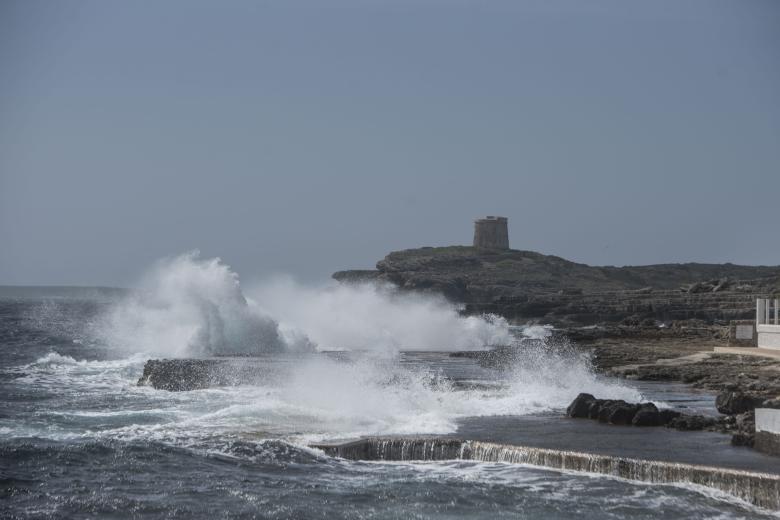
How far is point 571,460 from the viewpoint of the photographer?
1470 centimetres

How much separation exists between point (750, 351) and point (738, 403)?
1309cm

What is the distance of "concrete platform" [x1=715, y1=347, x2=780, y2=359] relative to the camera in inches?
1147

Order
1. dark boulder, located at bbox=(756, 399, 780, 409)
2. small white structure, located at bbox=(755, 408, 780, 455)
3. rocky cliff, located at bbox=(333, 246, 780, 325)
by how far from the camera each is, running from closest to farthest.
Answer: small white structure, located at bbox=(755, 408, 780, 455) → dark boulder, located at bbox=(756, 399, 780, 409) → rocky cliff, located at bbox=(333, 246, 780, 325)

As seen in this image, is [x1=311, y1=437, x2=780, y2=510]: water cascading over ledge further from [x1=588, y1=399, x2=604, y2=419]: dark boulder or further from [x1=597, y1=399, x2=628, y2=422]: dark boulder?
[x1=588, y1=399, x2=604, y2=419]: dark boulder

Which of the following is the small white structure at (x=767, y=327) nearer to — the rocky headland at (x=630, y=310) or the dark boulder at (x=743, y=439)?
the rocky headland at (x=630, y=310)

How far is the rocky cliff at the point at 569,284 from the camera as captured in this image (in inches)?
2675

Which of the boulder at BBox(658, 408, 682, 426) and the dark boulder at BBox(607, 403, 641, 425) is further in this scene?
the dark boulder at BBox(607, 403, 641, 425)

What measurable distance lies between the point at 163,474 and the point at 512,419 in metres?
7.27

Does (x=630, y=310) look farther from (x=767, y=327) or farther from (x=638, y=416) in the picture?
(x=638, y=416)

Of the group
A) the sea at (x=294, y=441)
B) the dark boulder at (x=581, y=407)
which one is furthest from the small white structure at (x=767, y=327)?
the dark boulder at (x=581, y=407)

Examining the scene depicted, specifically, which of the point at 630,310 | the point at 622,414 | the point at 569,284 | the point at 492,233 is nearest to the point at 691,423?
the point at 622,414

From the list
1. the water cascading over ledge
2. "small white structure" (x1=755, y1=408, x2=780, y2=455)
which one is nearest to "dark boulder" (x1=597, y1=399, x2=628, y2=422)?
"small white structure" (x1=755, y1=408, x2=780, y2=455)

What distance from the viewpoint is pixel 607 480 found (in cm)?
1398

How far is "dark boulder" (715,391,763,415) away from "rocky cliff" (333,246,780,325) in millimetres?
41391
